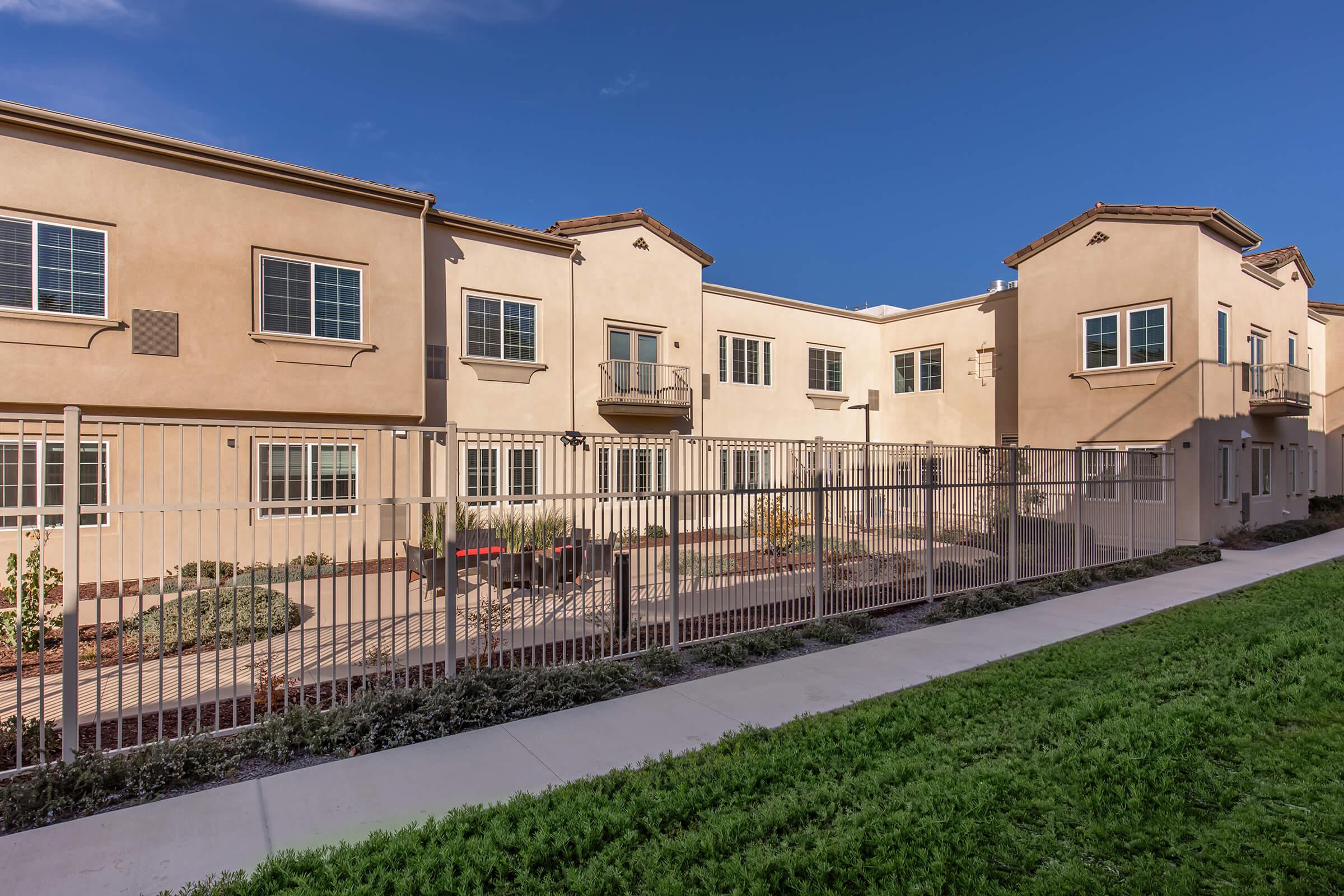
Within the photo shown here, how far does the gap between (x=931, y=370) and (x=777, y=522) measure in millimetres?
18335

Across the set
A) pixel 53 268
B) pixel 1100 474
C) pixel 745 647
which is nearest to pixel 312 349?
pixel 53 268

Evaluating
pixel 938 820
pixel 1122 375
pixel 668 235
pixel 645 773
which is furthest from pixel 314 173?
pixel 1122 375

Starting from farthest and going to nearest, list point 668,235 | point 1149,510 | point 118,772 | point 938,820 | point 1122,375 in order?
point 668,235, point 1122,375, point 1149,510, point 118,772, point 938,820

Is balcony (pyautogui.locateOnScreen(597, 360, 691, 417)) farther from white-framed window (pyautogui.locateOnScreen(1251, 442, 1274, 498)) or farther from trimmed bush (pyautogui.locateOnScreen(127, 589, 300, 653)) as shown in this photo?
white-framed window (pyautogui.locateOnScreen(1251, 442, 1274, 498))

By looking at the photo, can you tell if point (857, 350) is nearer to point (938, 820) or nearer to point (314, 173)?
point (314, 173)

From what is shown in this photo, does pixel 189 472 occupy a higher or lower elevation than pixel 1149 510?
higher

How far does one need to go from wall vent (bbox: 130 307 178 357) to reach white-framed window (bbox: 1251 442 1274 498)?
27.6m

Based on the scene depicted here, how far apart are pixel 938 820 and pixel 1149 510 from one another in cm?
1466

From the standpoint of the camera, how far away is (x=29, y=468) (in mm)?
10203

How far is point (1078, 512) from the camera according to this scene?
12.9 m

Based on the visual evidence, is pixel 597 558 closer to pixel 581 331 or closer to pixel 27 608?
pixel 27 608

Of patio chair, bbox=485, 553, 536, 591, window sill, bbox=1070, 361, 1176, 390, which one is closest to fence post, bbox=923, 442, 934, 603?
patio chair, bbox=485, 553, 536, 591

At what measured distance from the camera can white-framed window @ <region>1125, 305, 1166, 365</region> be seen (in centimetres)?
1770

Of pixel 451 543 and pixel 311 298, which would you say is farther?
pixel 311 298
